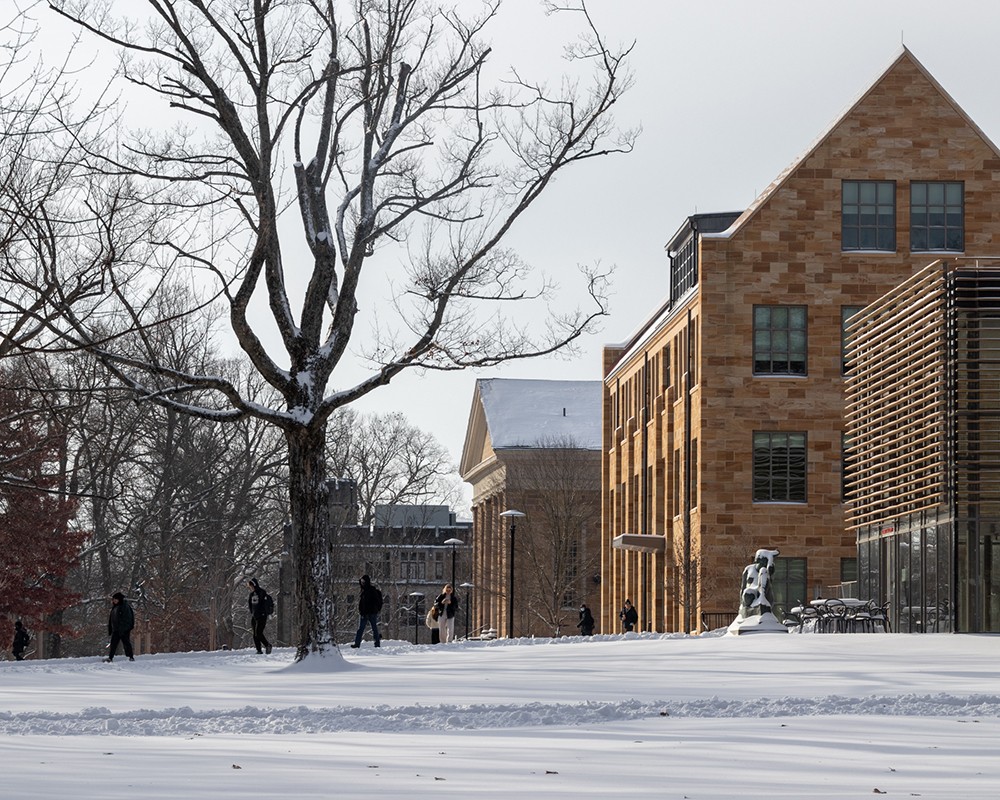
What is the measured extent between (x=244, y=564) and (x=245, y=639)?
2550cm

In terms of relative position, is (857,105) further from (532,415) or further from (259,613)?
(532,415)

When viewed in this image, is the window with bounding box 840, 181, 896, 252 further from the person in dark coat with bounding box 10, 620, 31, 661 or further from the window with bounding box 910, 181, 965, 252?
the person in dark coat with bounding box 10, 620, 31, 661

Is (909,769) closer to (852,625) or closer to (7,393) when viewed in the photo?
(852,625)

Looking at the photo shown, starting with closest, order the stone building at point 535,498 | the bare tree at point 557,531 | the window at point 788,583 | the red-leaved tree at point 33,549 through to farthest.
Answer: the red-leaved tree at point 33,549
the window at point 788,583
the bare tree at point 557,531
the stone building at point 535,498

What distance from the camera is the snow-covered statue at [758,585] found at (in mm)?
34812

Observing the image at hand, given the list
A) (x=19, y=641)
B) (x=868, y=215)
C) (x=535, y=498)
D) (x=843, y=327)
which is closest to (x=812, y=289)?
(x=843, y=327)

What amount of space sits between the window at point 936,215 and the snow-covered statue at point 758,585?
2135cm

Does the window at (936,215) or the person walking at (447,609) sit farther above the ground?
the window at (936,215)

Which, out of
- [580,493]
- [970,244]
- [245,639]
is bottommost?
[245,639]

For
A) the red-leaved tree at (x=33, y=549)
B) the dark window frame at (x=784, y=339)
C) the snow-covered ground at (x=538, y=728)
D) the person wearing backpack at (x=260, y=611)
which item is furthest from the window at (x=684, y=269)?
the snow-covered ground at (x=538, y=728)

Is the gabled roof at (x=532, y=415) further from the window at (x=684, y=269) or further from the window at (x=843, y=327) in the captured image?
the window at (x=843, y=327)

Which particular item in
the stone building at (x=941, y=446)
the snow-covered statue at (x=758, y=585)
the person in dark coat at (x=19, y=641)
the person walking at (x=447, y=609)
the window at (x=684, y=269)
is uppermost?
the window at (x=684, y=269)

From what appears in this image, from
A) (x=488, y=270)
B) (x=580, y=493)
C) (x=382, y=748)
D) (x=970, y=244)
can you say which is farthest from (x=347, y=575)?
(x=382, y=748)

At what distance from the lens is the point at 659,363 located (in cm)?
6234
